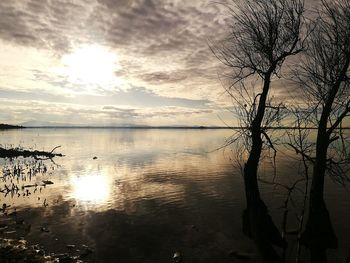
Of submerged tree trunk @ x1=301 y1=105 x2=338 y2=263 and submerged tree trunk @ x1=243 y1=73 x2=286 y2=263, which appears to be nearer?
submerged tree trunk @ x1=301 y1=105 x2=338 y2=263

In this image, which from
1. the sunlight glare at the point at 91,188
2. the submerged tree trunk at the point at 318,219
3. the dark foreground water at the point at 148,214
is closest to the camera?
the submerged tree trunk at the point at 318,219

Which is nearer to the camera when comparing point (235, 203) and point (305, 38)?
point (305, 38)

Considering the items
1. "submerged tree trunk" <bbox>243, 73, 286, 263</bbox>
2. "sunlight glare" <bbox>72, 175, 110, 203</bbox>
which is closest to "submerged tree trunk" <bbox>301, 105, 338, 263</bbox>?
"submerged tree trunk" <bbox>243, 73, 286, 263</bbox>

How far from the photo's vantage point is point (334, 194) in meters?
28.2

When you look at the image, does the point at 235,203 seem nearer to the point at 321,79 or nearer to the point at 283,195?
the point at 283,195

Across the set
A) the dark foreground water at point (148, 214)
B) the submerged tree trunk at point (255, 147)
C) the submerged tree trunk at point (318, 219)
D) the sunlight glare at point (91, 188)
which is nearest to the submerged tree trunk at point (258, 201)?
the submerged tree trunk at point (255, 147)

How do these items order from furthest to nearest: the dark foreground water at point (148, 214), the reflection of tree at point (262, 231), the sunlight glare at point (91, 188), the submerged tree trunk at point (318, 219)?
1. the sunlight glare at point (91, 188)
2. the dark foreground water at point (148, 214)
3. the reflection of tree at point (262, 231)
4. the submerged tree trunk at point (318, 219)

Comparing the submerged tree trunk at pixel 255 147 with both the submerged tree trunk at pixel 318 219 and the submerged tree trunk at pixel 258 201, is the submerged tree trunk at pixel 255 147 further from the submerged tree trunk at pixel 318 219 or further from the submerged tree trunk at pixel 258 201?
the submerged tree trunk at pixel 318 219

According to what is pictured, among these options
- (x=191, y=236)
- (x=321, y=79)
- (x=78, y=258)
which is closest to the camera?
(x=321, y=79)

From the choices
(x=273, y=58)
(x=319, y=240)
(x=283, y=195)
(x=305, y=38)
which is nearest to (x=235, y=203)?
(x=283, y=195)

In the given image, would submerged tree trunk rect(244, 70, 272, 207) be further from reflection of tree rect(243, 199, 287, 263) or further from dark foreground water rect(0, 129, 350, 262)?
dark foreground water rect(0, 129, 350, 262)

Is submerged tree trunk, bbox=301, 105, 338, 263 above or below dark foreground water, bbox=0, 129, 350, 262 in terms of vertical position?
above

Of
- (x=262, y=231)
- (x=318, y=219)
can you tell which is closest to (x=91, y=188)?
(x=262, y=231)

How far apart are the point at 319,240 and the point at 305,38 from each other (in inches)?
422
